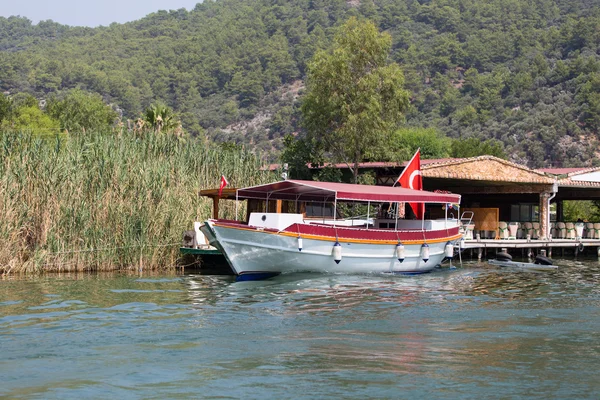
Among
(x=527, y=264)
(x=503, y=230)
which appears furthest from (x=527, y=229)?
(x=527, y=264)

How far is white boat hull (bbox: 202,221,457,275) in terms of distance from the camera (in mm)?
23625

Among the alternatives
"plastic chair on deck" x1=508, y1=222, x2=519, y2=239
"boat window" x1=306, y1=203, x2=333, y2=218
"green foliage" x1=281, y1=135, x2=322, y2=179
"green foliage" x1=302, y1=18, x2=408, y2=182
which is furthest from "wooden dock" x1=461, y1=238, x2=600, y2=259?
"green foliage" x1=281, y1=135, x2=322, y2=179

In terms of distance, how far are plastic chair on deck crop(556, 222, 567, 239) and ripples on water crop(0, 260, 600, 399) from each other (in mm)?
16314

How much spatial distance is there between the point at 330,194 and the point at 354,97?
8.45m

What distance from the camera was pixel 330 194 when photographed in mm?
27422

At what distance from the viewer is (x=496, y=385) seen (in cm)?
1183

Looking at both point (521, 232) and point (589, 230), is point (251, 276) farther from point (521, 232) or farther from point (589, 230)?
point (589, 230)

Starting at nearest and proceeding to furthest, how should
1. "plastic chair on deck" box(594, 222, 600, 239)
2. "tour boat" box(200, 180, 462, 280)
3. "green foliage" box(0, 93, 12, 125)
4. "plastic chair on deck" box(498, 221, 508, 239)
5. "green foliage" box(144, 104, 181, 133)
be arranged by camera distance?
"tour boat" box(200, 180, 462, 280)
"plastic chair on deck" box(498, 221, 508, 239)
"plastic chair on deck" box(594, 222, 600, 239)
"green foliage" box(144, 104, 181, 133)
"green foliage" box(0, 93, 12, 125)

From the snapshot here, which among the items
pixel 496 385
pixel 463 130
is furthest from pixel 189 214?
pixel 463 130

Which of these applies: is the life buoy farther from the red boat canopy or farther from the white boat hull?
the white boat hull

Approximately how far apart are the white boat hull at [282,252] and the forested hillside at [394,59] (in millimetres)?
54436

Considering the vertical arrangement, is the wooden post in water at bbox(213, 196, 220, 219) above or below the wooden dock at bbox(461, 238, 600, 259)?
above

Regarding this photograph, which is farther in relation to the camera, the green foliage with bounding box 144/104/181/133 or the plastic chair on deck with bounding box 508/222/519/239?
the green foliage with bounding box 144/104/181/133

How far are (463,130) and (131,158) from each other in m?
69.8
